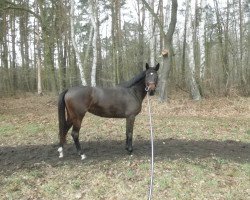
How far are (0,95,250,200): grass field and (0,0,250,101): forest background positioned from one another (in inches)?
222

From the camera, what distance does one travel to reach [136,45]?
79.4ft

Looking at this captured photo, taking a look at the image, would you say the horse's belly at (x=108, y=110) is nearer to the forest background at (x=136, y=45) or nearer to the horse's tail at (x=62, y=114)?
the horse's tail at (x=62, y=114)

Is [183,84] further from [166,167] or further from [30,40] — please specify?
[30,40]

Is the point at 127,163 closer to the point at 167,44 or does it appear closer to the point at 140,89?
the point at 140,89

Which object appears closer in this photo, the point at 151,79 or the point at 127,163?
the point at 127,163

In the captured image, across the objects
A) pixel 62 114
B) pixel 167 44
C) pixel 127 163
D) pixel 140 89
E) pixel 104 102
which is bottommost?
pixel 127 163

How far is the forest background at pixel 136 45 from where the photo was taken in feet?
56.0

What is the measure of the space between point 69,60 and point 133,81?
2206 cm

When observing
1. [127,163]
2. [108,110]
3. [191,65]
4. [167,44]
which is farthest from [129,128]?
[191,65]

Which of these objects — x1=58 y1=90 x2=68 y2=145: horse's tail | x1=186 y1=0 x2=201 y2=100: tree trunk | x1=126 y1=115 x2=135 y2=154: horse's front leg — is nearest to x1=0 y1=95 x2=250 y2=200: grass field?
x1=126 y1=115 x2=135 y2=154: horse's front leg

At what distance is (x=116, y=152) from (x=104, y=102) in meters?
1.30

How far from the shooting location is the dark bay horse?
7.26 metres

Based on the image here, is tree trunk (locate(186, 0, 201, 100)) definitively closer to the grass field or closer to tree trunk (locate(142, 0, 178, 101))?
tree trunk (locate(142, 0, 178, 101))

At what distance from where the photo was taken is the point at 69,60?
29.0m
